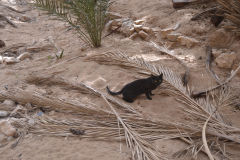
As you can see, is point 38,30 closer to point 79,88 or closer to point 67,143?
point 79,88

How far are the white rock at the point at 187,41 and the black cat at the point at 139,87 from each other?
→ 60.1 inches

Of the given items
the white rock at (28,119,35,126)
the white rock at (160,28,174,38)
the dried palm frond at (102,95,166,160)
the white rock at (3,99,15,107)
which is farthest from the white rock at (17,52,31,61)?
the dried palm frond at (102,95,166,160)

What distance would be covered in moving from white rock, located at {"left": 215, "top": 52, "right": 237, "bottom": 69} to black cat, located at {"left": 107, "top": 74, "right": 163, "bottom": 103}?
114 cm

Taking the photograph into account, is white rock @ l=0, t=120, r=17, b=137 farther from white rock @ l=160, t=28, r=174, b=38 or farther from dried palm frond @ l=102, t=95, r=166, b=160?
white rock @ l=160, t=28, r=174, b=38

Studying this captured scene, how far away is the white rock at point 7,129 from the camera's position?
76.5 inches

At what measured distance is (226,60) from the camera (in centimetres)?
293

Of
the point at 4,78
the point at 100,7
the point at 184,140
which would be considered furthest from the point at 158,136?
the point at 100,7

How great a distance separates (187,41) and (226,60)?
0.89 meters

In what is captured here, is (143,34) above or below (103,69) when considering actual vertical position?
above

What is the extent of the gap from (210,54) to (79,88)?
2.15 meters

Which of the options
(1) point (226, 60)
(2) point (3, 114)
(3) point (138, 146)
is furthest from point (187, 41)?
(2) point (3, 114)

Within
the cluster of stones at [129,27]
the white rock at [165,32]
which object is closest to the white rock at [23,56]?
the cluster of stones at [129,27]

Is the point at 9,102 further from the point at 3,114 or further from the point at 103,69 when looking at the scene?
the point at 103,69

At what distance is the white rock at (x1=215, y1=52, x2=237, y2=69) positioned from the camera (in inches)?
115
